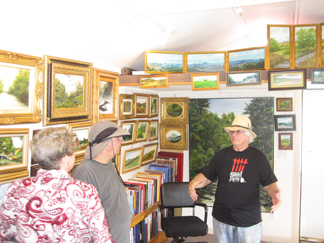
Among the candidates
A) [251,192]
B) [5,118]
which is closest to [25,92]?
[5,118]

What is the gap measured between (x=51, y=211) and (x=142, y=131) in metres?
2.81

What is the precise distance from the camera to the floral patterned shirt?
49.5 inches

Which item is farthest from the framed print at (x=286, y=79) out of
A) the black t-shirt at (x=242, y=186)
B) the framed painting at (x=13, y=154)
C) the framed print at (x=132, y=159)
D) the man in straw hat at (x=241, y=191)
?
the framed painting at (x=13, y=154)

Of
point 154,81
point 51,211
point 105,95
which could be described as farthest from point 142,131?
point 51,211

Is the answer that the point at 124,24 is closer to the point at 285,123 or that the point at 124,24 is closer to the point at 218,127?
the point at 218,127

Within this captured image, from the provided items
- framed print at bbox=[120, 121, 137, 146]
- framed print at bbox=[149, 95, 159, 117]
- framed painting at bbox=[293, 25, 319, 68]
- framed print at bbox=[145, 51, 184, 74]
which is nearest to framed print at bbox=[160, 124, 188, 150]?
framed print at bbox=[149, 95, 159, 117]

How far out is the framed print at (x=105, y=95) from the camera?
115 inches

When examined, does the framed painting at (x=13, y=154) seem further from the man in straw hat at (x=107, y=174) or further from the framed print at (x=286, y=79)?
the framed print at (x=286, y=79)

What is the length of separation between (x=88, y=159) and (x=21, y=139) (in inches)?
19.1

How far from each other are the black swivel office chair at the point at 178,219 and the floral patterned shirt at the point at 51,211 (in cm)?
219

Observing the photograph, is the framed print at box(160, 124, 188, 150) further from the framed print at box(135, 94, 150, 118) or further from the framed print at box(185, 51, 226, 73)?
the framed print at box(185, 51, 226, 73)

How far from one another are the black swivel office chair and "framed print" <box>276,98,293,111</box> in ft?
6.05

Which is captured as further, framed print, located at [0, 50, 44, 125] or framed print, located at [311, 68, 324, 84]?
framed print, located at [311, 68, 324, 84]

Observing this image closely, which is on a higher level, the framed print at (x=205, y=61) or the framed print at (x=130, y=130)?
the framed print at (x=205, y=61)
